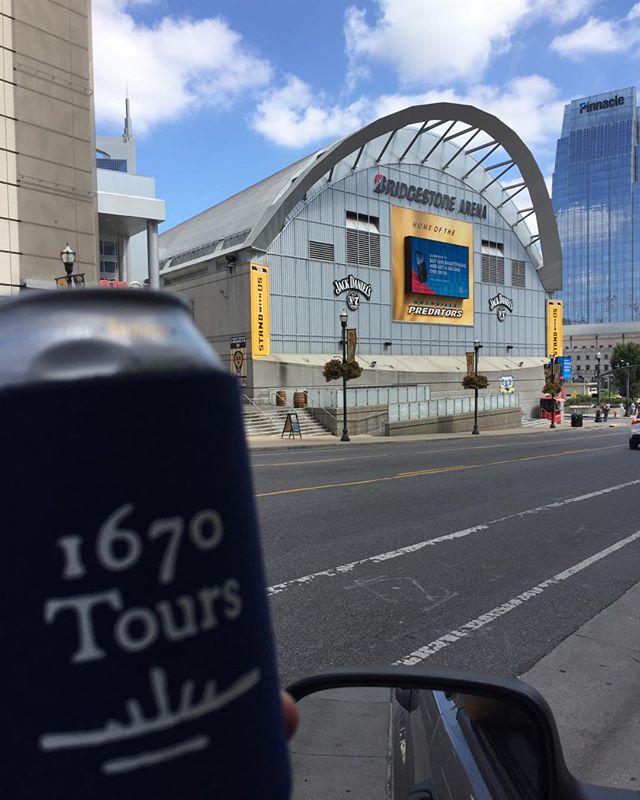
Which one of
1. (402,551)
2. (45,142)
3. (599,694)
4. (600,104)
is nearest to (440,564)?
(402,551)

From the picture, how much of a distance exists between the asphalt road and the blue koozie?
342cm

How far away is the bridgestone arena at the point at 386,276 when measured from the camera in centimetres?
3788

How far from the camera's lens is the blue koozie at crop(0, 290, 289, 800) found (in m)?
0.62

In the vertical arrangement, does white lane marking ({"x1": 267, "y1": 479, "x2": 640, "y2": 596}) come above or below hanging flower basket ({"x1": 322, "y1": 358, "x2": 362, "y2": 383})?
below

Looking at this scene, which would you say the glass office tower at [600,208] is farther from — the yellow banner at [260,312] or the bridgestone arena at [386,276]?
the yellow banner at [260,312]

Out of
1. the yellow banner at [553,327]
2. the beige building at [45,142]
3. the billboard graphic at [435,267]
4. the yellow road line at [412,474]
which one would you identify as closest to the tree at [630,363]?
the yellow banner at [553,327]

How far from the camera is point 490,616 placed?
5.14 metres

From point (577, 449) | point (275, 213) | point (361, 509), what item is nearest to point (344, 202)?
point (275, 213)

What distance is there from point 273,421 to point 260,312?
31.6ft

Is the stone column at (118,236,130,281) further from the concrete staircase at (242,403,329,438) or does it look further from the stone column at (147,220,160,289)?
the concrete staircase at (242,403,329,438)

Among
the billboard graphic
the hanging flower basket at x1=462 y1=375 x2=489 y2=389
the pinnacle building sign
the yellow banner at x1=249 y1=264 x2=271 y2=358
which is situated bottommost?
the hanging flower basket at x1=462 y1=375 x2=489 y2=389

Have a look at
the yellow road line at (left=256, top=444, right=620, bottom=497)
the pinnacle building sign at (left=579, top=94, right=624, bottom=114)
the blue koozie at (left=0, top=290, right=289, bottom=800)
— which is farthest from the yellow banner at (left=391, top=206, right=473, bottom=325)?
the pinnacle building sign at (left=579, top=94, right=624, bottom=114)

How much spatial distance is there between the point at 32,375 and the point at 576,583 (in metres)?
6.34

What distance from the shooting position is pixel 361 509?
9461 mm
